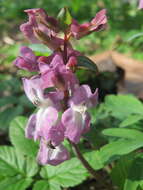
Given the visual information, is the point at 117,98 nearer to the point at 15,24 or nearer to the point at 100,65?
the point at 100,65

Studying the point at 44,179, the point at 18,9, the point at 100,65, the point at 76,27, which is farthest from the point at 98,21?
the point at 18,9

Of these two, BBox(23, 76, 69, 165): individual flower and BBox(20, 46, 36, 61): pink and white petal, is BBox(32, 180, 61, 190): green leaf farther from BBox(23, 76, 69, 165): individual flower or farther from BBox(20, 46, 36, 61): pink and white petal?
BBox(20, 46, 36, 61): pink and white petal

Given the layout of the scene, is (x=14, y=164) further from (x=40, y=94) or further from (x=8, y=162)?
(x=40, y=94)

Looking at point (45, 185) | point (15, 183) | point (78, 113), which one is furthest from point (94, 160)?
point (78, 113)

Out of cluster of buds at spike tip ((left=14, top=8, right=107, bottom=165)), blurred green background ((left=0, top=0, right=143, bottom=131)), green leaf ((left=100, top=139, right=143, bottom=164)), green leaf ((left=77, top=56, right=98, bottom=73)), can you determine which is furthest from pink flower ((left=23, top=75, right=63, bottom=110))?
blurred green background ((left=0, top=0, right=143, bottom=131))

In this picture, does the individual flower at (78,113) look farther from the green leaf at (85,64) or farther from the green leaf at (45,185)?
the green leaf at (45,185)

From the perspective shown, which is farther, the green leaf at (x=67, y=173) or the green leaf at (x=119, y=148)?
the green leaf at (x=67, y=173)

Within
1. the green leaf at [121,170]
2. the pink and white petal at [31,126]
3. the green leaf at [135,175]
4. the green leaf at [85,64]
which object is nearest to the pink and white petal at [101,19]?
the green leaf at [85,64]
